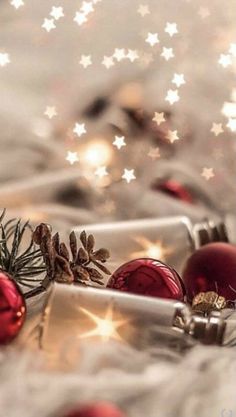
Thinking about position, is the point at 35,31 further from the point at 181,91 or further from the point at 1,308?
the point at 1,308

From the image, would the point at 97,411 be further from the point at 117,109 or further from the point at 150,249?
the point at 117,109

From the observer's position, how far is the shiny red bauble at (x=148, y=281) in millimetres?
972

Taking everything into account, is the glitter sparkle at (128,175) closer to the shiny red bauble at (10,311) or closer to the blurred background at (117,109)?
the blurred background at (117,109)

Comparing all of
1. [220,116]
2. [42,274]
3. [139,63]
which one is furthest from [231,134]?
[42,274]

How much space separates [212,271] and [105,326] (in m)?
0.27

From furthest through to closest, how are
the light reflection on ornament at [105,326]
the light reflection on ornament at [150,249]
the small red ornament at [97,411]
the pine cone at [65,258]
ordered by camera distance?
1. the light reflection on ornament at [150,249]
2. the pine cone at [65,258]
3. the light reflection on ornament at [105,326]
4. the small red ornament at [97,411]

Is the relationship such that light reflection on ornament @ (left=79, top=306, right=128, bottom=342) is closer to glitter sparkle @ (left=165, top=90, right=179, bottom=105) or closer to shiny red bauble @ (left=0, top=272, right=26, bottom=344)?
shiny red bauble @ (left=0, top=272, right=26, bottom=344)

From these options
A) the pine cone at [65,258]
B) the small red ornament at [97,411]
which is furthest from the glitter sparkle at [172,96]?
the small red ornament at [97,411]

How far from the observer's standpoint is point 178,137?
1346 mm

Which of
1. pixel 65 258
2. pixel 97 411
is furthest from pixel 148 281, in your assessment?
pixel 97 411

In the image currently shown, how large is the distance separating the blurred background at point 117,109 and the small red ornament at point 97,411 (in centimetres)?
63

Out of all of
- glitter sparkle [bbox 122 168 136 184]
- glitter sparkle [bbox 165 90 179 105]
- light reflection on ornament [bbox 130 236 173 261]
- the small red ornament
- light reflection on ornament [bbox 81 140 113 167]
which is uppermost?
glitter sparkle [bbox 165 90 179 105]

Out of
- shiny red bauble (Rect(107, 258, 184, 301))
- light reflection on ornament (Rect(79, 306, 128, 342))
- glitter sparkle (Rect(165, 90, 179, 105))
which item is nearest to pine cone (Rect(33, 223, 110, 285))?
shiny red bauble (Rect(107, 258, 184, 301))

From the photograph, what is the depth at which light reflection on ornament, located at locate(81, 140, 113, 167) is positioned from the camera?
4.41 feet
